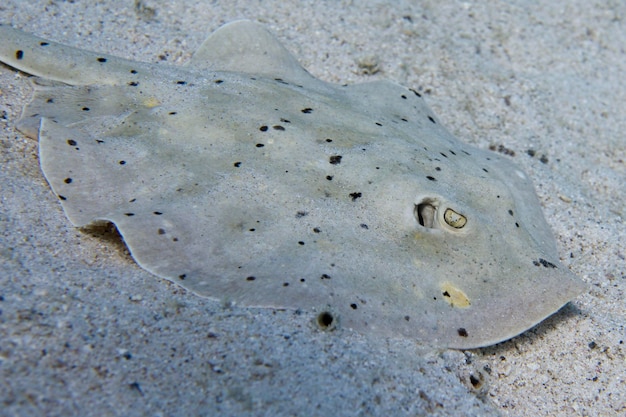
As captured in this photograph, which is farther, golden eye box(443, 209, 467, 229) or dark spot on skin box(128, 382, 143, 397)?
golden eye box(443, 209, 467, 229)

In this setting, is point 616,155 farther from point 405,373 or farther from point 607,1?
point 405,373

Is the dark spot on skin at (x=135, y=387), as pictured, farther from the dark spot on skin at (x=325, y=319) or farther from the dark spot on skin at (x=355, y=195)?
the dark spot on skin at (x=355, y=195)

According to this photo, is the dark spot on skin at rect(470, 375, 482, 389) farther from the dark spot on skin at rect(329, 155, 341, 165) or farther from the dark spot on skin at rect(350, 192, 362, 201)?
the dark spot on skin at rect(329, 155, 341, 165)

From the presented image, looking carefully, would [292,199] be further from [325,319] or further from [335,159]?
[325,319]

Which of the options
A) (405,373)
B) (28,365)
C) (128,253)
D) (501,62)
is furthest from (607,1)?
(28,365)

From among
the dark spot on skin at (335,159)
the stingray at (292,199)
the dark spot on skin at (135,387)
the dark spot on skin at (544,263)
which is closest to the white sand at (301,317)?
the dark spot on skin at (135,387)

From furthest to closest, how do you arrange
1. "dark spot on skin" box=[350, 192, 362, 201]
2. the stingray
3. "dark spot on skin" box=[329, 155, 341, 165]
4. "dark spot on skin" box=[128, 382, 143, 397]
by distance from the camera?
"dark spot on skin" box=[329, 155, 341, 165] → "dark spot on skin" box=[350, 192, 362, 201] → the stingray → "dark spot on skin" box=[128, 382, 143, 397]

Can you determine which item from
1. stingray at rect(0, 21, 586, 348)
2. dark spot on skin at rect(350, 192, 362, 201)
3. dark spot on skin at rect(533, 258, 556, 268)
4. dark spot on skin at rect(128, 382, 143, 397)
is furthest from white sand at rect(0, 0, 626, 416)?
dark spot on skin at rect(350, 192, 362, 201)
